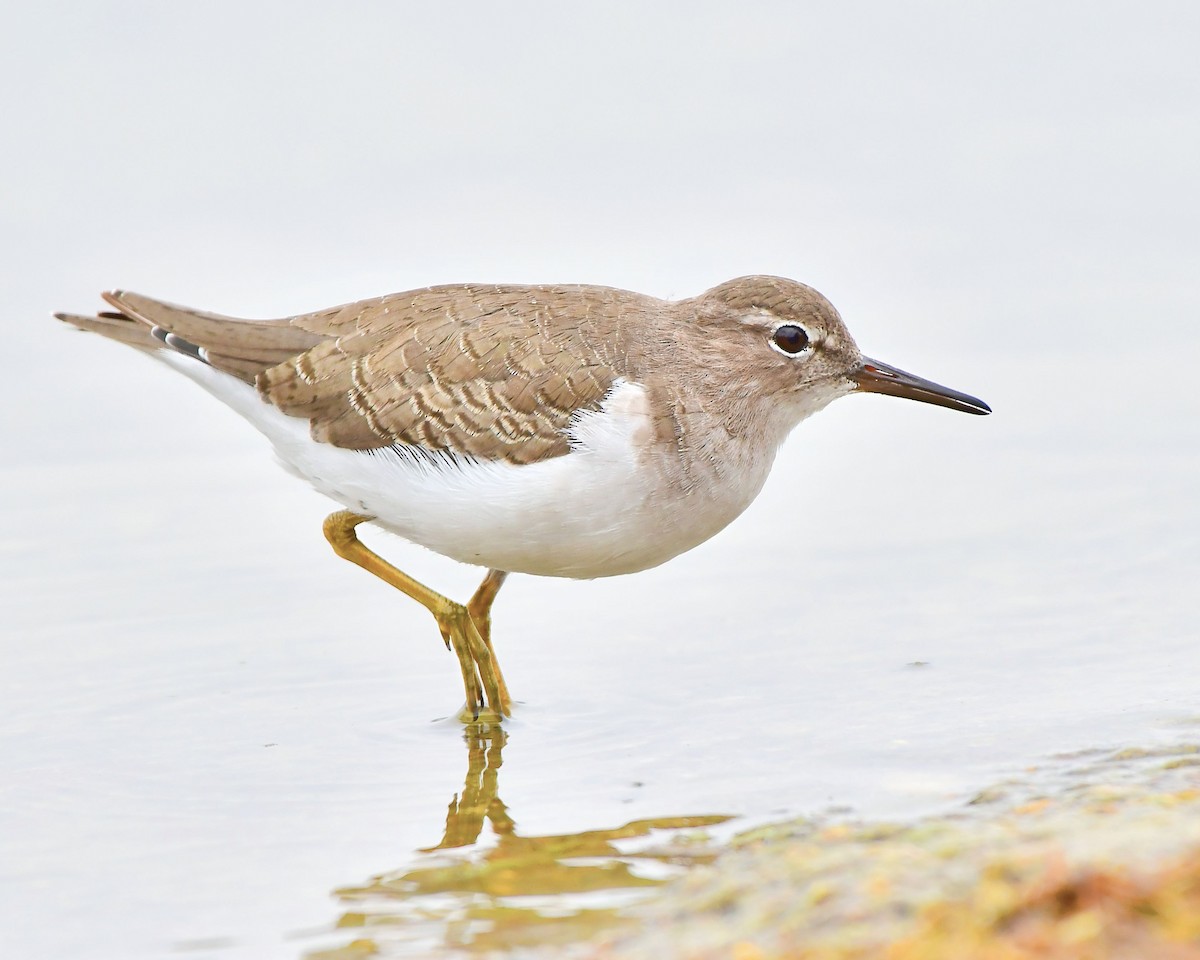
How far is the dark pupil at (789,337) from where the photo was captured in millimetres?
8688

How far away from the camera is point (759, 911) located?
17.3 feet

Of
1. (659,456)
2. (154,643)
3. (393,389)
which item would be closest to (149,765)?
(154,643)

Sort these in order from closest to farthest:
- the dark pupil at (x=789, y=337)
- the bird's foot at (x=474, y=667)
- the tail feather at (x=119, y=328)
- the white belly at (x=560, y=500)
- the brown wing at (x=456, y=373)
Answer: the white belly at (x=560, y=500) < the brown wing at (x=456, y=373) < the bird's foot at (x=474, y=667) < the dark pupil at (x=789, y=337) < the tail feather at (x=119, y=328)

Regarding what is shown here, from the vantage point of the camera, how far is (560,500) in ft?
25.8

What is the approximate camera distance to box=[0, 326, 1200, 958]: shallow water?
6887 mm

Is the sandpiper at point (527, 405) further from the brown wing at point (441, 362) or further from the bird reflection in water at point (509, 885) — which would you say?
the bird reflection in water at point (509, 885)

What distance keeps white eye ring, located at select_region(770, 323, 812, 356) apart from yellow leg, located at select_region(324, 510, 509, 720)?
6.68ft

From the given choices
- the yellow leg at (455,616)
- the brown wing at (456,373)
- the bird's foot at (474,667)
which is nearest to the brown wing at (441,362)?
the brown wing at (456,373)

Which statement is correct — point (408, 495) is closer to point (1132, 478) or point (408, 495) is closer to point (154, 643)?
point (154, 643)

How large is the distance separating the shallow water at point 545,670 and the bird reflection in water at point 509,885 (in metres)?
0.04

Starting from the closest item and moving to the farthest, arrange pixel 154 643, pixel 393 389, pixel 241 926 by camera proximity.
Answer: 1. pixel 241 926
2. pixel 393 389
3. pixel 154 643

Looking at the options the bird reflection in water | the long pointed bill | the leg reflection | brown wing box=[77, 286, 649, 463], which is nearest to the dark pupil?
the long pointed bill

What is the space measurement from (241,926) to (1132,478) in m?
7.17

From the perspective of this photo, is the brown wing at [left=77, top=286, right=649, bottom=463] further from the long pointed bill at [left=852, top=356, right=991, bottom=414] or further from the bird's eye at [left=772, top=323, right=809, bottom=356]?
the long pointed bill at [left=852, top=356, right=991, bottom=414]
